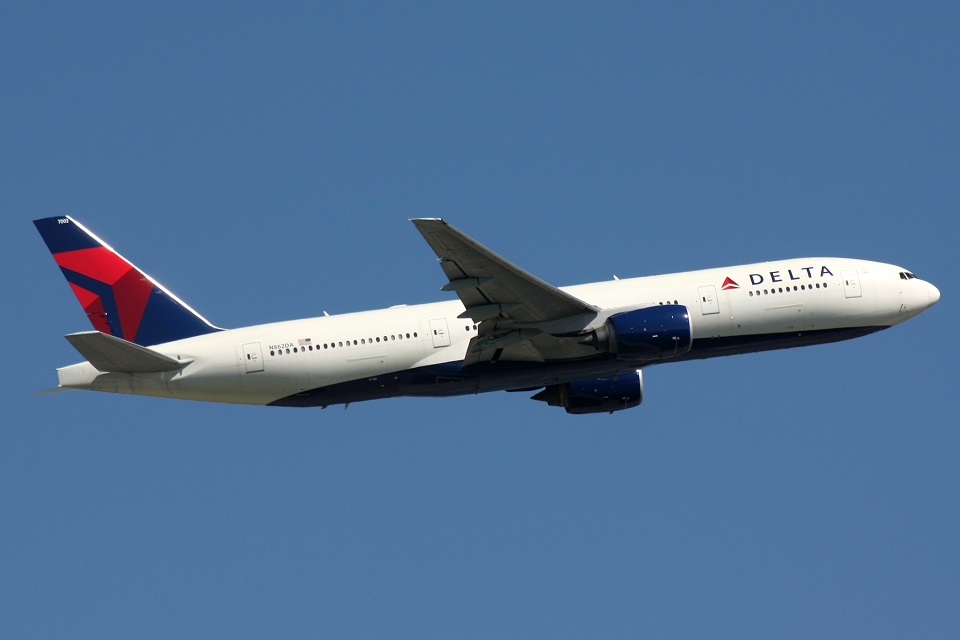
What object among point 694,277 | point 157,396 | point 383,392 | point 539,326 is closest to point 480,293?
point 539,326

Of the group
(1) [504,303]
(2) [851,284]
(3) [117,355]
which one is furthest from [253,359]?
(2) [851,284]

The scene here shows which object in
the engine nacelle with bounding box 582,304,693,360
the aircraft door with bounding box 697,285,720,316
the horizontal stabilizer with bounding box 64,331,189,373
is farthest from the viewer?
the aircraft door with bounding box 697,285,720,316

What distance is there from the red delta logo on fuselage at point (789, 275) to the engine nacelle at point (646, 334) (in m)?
4.16

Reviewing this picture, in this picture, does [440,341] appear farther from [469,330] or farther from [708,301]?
[708,301]

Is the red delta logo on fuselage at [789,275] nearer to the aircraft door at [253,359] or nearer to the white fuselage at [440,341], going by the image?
the white fuselage at [440,341]

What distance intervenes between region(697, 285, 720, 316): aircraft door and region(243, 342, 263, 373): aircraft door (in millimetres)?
16208

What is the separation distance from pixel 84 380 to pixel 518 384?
1560 centimetres

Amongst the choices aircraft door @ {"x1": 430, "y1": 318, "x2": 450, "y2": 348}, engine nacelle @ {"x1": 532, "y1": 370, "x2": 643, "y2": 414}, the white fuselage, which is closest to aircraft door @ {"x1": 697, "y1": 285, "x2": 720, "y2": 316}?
the white fuselage

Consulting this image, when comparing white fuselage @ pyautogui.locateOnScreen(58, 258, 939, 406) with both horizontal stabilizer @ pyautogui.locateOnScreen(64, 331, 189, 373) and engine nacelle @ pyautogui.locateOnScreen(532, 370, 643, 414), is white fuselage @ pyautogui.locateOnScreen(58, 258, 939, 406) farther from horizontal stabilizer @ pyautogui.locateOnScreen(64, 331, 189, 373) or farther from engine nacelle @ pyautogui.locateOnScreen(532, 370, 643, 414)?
engine nacelle @ pyautogui.locateOnScreen(532, 370, 643, 414)

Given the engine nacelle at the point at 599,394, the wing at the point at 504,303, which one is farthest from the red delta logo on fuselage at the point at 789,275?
the wing at the point at 504,303

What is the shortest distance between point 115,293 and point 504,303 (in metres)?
15.1

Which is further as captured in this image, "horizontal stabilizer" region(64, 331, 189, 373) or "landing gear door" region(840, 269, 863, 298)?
"landing gear door" region(840, 269, 863, 298)

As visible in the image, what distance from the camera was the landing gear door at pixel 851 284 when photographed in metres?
48.7

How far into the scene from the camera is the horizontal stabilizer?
42.4 m
